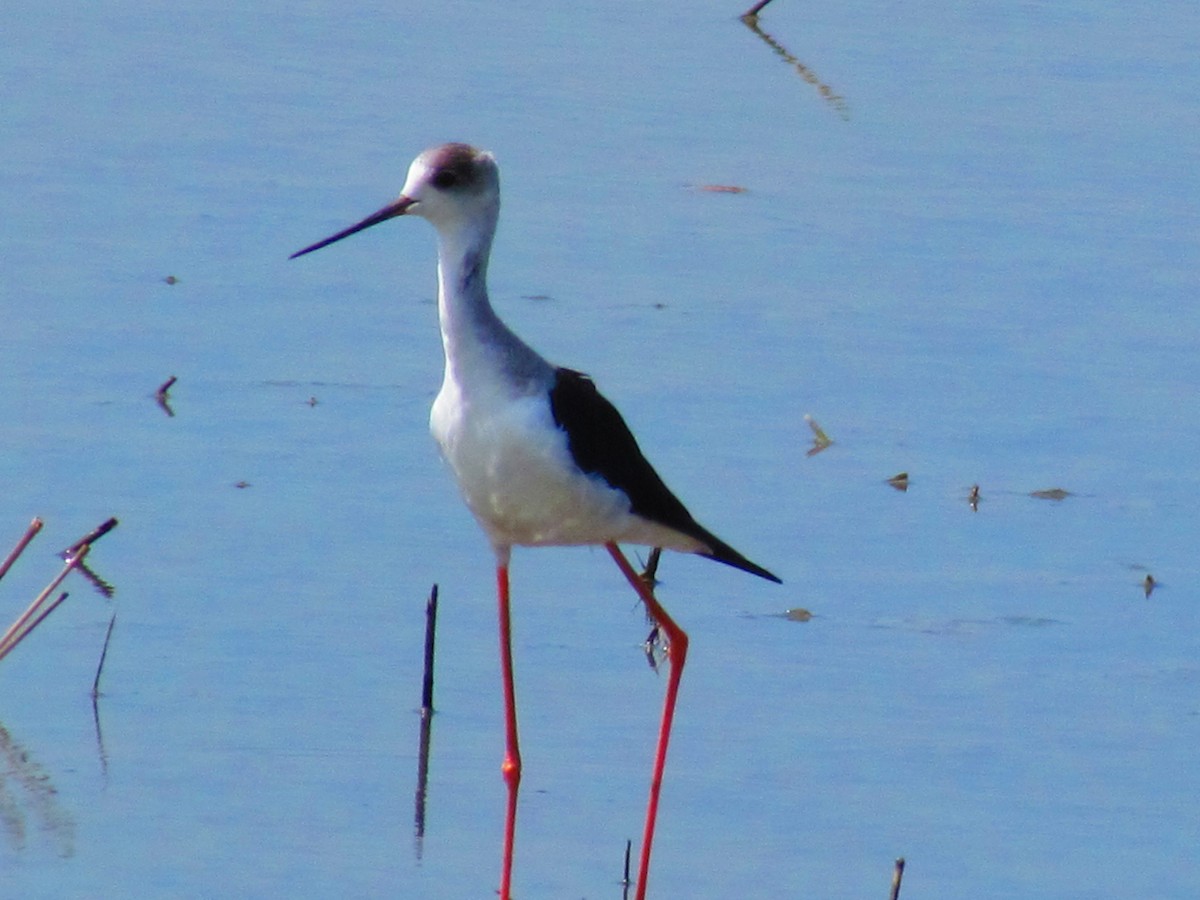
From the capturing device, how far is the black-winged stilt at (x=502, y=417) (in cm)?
427

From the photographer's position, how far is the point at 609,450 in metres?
4.45

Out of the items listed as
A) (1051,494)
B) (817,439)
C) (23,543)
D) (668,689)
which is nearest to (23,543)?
(23,543)

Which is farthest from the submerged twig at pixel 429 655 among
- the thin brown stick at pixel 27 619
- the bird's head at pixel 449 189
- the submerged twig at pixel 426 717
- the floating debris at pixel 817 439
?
the floating debris at pixel 817 439

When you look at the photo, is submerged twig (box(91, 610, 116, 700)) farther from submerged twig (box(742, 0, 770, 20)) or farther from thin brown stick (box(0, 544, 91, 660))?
submerged twig (box(742, 0, 770, 20))

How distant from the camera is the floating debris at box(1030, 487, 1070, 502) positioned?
6.20m

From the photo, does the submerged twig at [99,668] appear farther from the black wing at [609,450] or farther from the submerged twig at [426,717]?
the black wing at [609,450]

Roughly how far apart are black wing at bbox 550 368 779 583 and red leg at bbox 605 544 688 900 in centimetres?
16

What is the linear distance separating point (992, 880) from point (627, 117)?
5.07 metres

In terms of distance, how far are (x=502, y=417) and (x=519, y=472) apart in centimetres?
11

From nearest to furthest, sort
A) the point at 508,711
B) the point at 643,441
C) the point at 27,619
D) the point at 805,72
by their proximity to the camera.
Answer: the point at 508,711 → the point at 27,619 → the point at 643,441 → the point at 805,72

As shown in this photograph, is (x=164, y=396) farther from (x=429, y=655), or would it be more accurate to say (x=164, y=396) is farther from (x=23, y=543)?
(x=429, y=655)

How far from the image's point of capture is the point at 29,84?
890 centimetres

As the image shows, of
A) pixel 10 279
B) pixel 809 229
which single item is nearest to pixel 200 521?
pixel 10 279

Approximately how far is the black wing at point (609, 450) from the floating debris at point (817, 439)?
1748 mm
